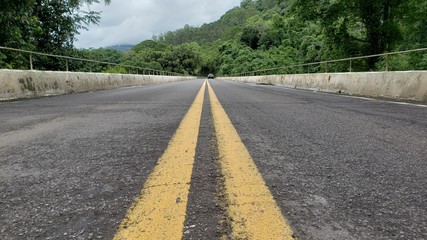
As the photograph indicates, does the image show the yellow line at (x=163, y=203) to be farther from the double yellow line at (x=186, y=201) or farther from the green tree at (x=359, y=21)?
the green tree at (x=359, y=21)

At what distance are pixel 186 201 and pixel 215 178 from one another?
0.37m

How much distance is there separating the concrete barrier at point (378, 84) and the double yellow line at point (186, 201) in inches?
268

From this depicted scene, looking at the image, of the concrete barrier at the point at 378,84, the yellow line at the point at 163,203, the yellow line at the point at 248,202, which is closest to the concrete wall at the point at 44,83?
the yellow line at the point at 163,203

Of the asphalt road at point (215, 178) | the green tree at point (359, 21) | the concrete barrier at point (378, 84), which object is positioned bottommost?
the asphalt road at point (215, 178)

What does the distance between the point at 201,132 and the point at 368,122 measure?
2.28m

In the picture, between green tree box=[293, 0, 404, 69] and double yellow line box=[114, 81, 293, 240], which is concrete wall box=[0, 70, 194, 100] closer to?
Answer: double yellow line box=[114, 81, 293, 240]

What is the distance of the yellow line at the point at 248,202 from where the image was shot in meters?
1.26

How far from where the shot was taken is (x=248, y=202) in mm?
1531

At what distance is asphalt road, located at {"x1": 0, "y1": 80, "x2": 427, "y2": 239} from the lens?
4.42 feet

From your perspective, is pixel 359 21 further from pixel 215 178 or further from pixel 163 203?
pixel 163 203

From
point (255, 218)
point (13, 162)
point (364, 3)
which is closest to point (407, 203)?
point (255, 218)

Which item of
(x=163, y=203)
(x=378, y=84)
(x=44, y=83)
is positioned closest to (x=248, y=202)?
(x=163, y=203)

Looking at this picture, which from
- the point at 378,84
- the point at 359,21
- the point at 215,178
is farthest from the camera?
the point at 359,21

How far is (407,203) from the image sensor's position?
5.20 ft
